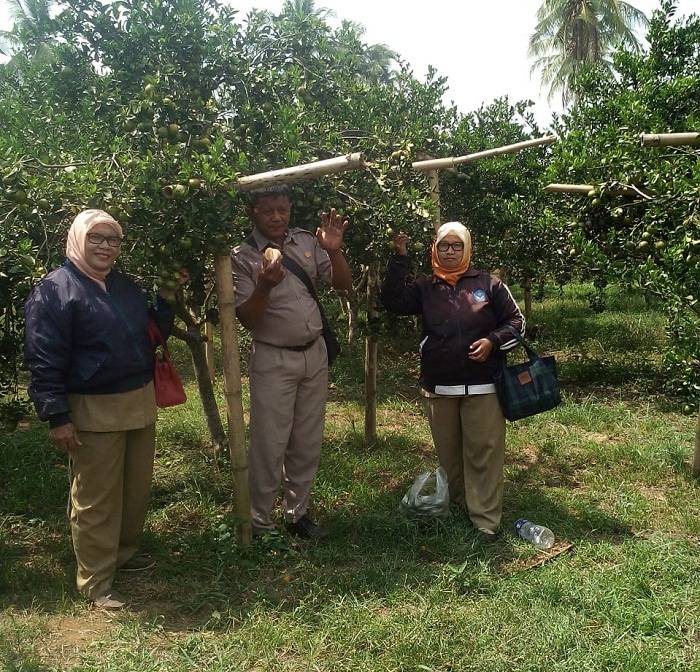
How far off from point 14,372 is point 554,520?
361 centimetres

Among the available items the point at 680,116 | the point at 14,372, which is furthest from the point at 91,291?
the point at 680,116

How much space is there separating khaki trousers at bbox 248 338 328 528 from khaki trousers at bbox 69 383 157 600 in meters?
0.66

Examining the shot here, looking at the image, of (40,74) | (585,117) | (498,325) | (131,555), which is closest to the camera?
(131,555)

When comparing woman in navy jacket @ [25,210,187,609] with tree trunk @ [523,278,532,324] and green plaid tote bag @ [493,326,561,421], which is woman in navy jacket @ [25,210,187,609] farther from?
tree trunk @ [523,278,532,324]

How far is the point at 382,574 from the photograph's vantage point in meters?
3.76

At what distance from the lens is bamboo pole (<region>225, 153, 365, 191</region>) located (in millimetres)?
3457

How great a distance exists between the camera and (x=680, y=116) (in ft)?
23.4

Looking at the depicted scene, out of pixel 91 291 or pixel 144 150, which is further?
pixel 144 150

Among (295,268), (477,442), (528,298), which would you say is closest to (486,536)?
(477,442)

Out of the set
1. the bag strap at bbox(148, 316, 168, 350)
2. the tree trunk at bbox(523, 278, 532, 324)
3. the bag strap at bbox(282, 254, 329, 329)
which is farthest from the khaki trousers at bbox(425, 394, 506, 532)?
the tree trunk at bbox(523, 278, 532, 324)

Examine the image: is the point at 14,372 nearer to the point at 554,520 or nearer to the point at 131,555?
the point at 131,555

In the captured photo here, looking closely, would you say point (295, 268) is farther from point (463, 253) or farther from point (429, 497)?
point (429, 497)

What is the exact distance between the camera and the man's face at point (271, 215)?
3.87 m

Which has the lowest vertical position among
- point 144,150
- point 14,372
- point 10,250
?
point 14,372
